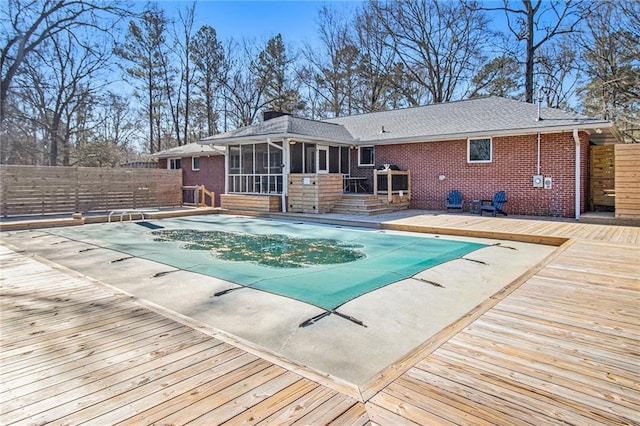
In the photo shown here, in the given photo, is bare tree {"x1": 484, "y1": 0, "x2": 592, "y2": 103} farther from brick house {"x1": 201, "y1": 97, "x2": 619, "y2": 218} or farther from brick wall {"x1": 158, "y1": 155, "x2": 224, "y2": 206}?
brick wall {"x1": 158, "y1": 155, "x2": 224, "y2": 206}

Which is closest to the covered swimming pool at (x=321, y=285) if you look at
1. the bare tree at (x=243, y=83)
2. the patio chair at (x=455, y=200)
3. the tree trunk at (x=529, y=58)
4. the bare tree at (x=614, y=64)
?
the patio chair at (x=455, y=200)

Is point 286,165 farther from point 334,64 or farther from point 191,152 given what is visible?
point 334,64

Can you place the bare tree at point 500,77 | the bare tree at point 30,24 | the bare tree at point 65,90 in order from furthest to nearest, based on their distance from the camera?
the bare tree at point 500,77 → the bare tree at point 65,90 → the bare tree at point 30,24

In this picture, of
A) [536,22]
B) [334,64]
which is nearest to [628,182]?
[536,22]

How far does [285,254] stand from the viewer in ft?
22.8

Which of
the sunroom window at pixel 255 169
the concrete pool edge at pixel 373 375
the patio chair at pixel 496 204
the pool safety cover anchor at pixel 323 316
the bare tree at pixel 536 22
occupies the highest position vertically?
the bare tree at pixel 536 22

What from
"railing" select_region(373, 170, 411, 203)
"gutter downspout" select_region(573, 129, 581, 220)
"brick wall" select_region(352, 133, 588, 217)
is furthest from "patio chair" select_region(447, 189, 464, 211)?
"gutter downspout" select_region(573, 129, 581, 220)

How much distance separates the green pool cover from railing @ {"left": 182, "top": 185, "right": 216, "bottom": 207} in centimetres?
530

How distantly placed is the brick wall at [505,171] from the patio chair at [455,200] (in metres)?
0.35

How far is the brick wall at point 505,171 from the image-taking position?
10445mm

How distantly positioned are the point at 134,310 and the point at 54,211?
11.9 m

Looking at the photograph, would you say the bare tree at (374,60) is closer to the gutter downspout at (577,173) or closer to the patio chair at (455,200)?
the patio chair at (455,200)

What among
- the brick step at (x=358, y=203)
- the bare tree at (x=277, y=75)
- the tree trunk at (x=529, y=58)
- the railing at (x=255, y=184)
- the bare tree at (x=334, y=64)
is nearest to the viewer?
the brick step at (x=358, y=203)

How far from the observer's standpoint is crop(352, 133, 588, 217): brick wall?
10445 millimetres
